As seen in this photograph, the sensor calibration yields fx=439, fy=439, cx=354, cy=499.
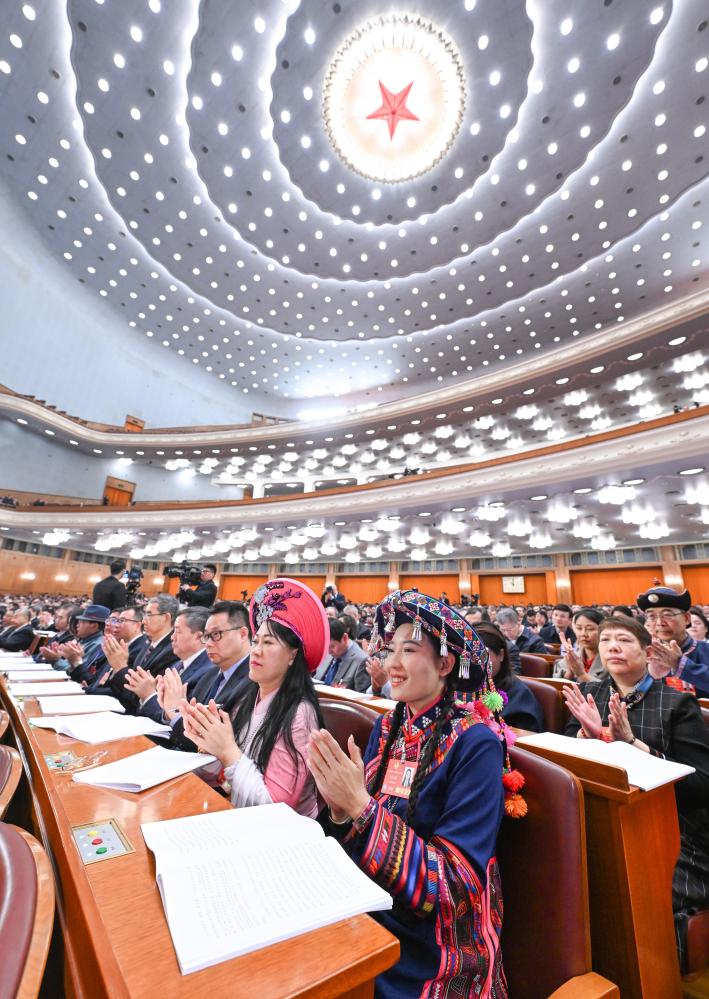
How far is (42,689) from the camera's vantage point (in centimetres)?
245

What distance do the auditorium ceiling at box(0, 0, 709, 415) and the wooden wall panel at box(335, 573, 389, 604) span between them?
848cm

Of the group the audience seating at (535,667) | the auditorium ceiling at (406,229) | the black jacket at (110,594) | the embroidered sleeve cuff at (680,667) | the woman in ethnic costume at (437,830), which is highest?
the auditorium ceiling at (406,229)

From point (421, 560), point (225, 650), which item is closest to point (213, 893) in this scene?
point (225, 650)

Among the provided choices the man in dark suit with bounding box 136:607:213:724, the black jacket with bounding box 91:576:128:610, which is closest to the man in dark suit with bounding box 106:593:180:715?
the man in dark suit with bounding box 136:607:213:724

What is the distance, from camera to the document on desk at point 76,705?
1895 millimetres

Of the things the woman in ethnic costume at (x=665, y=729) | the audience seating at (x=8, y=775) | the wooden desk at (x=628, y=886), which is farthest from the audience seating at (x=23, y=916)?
the woman in ethnic costume at (x=665, y=729)

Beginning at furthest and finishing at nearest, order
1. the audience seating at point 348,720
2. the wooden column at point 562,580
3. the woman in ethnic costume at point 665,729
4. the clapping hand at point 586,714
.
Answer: the wooden column at point 562,580, the clapping hand at point 586,714, the audience seating at point 348,720, the woman in ethnic costume at point 665,729

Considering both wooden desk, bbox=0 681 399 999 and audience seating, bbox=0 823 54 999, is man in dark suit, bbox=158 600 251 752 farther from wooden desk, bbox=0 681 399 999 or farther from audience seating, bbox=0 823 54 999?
audience seating, bbox=0 823 54 999

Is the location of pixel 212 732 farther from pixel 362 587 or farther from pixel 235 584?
pixel 235 584

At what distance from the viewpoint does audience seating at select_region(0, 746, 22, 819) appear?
89 cm

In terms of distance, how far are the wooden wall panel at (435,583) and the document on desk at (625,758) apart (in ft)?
52.1

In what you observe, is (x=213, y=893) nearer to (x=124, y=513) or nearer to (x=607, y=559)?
(x=607, y=559)

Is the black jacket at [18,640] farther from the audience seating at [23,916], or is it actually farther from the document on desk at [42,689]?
the audience seating at [23,916]

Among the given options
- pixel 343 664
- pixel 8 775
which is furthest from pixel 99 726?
pixel 343 664
